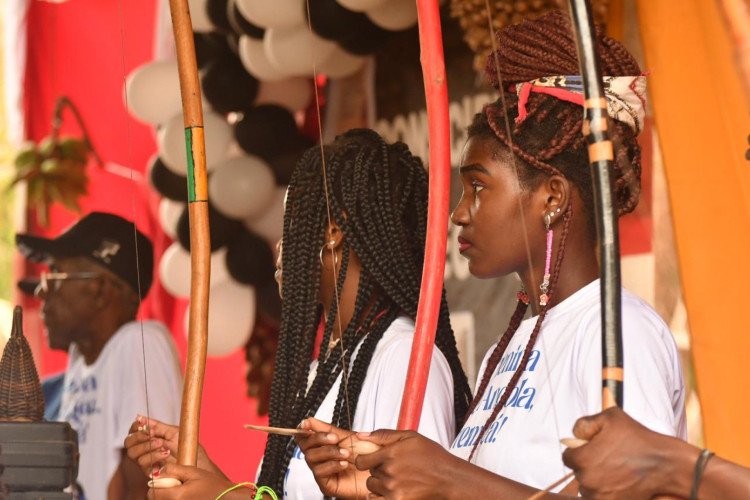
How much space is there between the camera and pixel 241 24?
2.88 metres

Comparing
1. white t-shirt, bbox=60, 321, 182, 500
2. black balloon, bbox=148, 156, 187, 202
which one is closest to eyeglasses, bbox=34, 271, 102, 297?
white t-shirt, bbox=60, 321, 182, 500

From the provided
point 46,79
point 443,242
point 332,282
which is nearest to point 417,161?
point 332,282

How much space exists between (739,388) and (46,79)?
223 cm

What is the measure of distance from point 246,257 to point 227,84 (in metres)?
0.45

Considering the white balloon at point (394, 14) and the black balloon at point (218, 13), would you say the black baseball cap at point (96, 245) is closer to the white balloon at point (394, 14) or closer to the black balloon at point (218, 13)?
the black balloon at point (218, 13)

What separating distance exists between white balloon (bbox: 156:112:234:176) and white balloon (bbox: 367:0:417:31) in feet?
1.71

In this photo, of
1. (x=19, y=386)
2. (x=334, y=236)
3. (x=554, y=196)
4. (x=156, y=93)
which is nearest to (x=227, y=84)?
(x=156, y=93)

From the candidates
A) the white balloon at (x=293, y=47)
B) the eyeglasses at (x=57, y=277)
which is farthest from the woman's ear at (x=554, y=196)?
the eyeglasses at (x=57, y=277)

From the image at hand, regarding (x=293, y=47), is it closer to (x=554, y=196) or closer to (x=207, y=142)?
(x=207, y=142)

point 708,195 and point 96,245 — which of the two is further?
point 96,245

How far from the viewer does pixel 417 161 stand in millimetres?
2117

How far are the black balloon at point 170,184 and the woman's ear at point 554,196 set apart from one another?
5.21ft

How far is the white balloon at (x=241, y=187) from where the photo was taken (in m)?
2.88

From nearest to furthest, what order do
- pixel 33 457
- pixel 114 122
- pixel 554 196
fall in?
pixel 554 196 → pixel 33 457 → pixel 114 122
